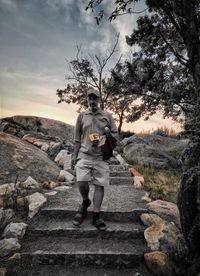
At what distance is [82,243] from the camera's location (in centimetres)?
437

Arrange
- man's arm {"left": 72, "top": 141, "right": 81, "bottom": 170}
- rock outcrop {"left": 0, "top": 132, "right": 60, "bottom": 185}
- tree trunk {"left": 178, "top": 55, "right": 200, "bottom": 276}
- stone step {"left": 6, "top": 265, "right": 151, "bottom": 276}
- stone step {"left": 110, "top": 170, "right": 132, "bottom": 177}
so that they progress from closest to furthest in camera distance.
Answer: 1. tree trunk {"left": 178, "top": 55, "right": 200, "bottom": 276}
2. stone step {"left": 6, "top": 265, "right": 151, "bottom": 276}
3. man's arm {"left": 72, "top": 141, "right": 81, "bottom": 170}
4. rock outcrop {"left": 0, "top": 132, "right": 60, "bottom": 185}
5. stone step {"left": 110, "top": 170, "right": 132, "bottom": 177}

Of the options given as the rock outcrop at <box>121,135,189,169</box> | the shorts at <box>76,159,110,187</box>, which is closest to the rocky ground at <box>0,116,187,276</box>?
the shorts at <box>76,159,110,187</box>

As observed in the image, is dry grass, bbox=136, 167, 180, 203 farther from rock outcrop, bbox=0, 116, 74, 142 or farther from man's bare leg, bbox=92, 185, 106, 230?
rock outcrop, bbox=0, 116, 74, 142

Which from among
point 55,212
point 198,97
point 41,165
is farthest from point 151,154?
point 198,97

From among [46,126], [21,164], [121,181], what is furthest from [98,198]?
[46,126]

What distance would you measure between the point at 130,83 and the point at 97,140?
41.8 feet

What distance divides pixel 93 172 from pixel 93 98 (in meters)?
1.21

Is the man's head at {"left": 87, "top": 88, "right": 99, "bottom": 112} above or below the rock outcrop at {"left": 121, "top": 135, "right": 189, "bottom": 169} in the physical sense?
above

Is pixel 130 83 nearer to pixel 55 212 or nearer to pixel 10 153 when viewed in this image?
pixel 10 153

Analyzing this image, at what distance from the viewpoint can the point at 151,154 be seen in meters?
11.1

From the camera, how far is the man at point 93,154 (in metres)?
4.55

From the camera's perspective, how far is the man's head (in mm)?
4583

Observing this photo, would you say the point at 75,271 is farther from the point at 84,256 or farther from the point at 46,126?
the point at 46,126

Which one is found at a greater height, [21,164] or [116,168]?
[21,164]
